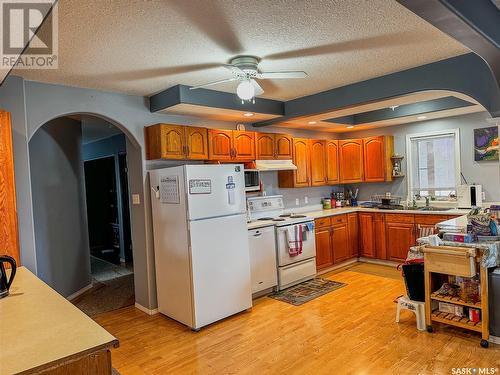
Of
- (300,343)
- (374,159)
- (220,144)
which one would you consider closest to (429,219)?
(374,159)

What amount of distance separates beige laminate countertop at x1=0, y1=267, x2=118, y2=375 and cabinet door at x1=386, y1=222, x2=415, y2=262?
4606 millimetres

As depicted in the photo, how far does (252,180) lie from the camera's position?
4707 mm

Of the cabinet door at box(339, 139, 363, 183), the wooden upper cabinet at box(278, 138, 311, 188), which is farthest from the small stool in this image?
the cabinet door at box(339, 139, 363, 183)

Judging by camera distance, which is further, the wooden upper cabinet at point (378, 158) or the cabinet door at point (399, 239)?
the wooden upper cabinet at point (378, 158)

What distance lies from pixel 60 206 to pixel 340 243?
13.1 ft

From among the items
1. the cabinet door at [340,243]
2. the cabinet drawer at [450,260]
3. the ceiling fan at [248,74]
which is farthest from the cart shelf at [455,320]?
the ceiling fan at [248,74]

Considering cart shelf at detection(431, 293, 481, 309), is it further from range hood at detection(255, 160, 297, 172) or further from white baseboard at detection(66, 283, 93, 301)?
white baseboard at detection(66, 283, 93, 301)

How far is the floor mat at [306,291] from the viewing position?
13.5 feet

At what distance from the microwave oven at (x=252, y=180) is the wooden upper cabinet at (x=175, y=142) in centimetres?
73

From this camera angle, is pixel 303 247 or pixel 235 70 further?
pixel 303 247

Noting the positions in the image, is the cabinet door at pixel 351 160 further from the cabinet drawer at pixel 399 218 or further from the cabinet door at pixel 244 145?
the cabinet door at pixel 244 145

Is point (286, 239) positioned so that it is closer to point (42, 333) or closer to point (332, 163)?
point (332, 163)

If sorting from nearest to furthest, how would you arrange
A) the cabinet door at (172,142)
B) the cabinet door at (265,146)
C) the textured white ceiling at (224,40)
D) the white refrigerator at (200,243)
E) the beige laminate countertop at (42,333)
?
the beige laminate countertop at (42,333)
the textured white ceiling at (224,40)
the white refrigerator at (200,243)
the cabinet door at (172,142)
the cabinet door at (265,146)

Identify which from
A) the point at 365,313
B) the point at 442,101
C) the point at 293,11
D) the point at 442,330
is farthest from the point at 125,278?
the point at 442,101
